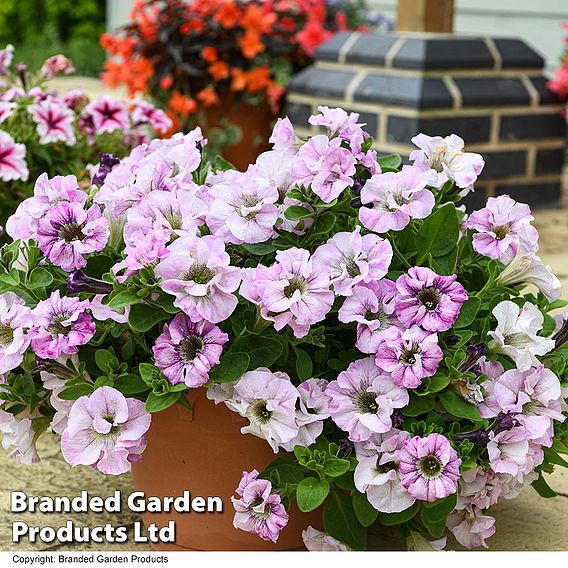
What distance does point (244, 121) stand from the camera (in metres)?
4.74

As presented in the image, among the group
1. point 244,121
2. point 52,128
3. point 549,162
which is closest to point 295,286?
point 52,128

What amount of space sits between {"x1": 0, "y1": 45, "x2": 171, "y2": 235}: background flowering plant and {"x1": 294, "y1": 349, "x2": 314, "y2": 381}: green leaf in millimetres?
961

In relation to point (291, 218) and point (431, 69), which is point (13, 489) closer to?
point (291, 218)

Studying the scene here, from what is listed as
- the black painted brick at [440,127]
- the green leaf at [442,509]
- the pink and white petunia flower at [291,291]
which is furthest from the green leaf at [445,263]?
the black painted brick at [440,127]

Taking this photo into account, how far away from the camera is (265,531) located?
1331mm

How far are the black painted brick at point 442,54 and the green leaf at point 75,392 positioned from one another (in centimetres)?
257

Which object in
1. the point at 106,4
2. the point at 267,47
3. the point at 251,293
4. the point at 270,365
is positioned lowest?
the point at 106,4

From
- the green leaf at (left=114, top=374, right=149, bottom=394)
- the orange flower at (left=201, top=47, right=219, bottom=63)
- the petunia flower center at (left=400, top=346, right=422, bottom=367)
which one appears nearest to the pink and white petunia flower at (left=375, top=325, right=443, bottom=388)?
the petunia flower center at (left=400, top=346, right=422, bottom=367)

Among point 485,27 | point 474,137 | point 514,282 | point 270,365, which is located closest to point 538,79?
point 474,137

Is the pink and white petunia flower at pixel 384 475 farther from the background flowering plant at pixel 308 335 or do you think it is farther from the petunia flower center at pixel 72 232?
the petunia flower center at pixel 72 232

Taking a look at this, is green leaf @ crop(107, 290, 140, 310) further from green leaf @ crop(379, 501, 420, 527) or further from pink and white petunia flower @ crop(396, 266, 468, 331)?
green leaf @ crop(379, 501, 420, 527)

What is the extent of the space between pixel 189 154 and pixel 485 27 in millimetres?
4870

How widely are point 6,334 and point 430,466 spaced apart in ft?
1.98

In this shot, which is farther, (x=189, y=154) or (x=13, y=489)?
(x=13, y=489)
